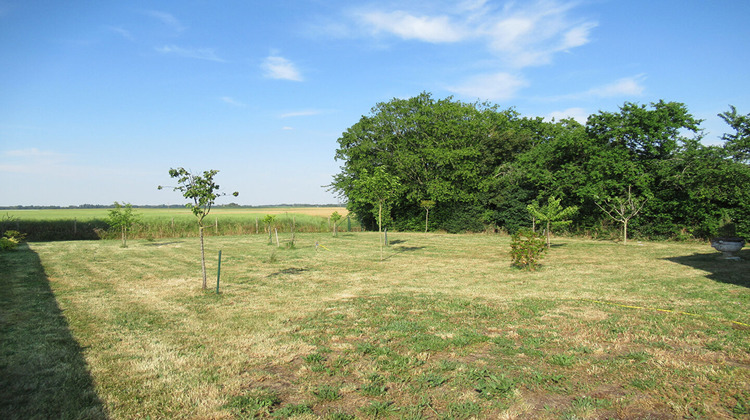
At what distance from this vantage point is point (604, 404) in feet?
11.6

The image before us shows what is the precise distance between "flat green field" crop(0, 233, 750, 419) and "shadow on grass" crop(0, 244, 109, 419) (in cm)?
2

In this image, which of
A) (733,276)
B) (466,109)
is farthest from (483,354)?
(466,109)

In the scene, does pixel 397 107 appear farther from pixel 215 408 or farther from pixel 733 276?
pixel 215 408

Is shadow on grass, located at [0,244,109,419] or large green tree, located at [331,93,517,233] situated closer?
shadow on grass, located at [0,244,109,419]

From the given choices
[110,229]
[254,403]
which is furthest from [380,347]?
[110,229]

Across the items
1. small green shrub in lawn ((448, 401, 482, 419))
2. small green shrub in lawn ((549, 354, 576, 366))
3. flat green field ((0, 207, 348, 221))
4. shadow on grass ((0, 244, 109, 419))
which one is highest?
flat green field ((0, 207, 348, 221))

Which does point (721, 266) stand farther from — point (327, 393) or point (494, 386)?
point (327, 393)

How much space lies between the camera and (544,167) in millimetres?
25984

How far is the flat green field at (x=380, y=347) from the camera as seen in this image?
11.9ft

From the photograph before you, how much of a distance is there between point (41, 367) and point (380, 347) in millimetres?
4103

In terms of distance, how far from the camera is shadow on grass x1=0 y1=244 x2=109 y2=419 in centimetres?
356

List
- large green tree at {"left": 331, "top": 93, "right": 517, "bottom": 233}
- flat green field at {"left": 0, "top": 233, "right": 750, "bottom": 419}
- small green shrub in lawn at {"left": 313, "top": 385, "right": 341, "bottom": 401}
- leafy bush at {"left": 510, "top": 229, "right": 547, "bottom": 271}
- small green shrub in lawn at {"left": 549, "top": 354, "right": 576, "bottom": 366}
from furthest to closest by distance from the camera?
large green tree at {"left": 331, "top": 93, "right": 517, "bottom": 233} < leafy bush at {"left": 510, "top": 229, "right": 547, "bottom": 271} < small green shrub in lawn at {"left": 549, "top": 354, "right": 576, "bottom": 366} < small green shrub in lawn at {"left": 313, "top": 385, "right": 341, "bottom": 401} < flat green field at {"left": 0, "top": 233, "right": 750, "bottom": 419}

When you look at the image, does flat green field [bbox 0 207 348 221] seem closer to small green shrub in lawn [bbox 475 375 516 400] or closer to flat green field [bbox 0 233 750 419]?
flat green field [bbox 0 233 750 419]

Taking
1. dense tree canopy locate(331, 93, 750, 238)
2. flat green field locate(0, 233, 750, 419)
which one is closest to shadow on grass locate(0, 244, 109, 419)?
flat green field locate(0, 233, 750, 419)
